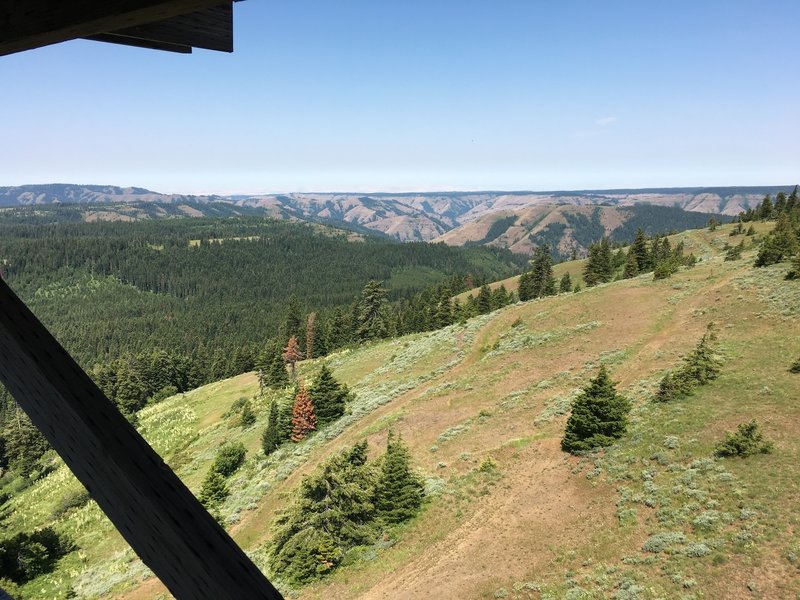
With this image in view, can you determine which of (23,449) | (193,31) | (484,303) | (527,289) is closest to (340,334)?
(484,303)

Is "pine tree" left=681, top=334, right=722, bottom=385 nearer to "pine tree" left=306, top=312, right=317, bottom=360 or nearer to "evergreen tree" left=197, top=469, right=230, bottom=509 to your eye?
"evergreen tree" left=197, top=469, right=230, bottom=509

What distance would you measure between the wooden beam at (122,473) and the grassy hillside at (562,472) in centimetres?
1641

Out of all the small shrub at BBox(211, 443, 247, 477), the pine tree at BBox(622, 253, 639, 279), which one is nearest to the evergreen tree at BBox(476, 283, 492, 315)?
the pine tree at BBox(622, 253, 639, 279)

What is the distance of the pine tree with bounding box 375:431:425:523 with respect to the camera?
73.8 feet

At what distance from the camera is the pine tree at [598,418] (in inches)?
948

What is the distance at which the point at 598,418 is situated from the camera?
24.3 m

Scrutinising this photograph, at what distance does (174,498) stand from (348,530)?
74.2 ft

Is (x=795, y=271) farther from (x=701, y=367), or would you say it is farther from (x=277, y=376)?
(x=277, y=376)

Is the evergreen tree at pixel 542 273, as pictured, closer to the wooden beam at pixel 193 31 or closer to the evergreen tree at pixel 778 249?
the evergreen tree at pixel 778 249

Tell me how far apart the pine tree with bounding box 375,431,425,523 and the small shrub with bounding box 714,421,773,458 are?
578 inches

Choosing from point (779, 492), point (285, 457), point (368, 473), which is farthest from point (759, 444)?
point (285, 457)

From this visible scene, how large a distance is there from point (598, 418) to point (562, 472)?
384 cm

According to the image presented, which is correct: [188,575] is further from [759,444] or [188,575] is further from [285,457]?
[285,457]

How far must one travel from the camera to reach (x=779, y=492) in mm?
16266
